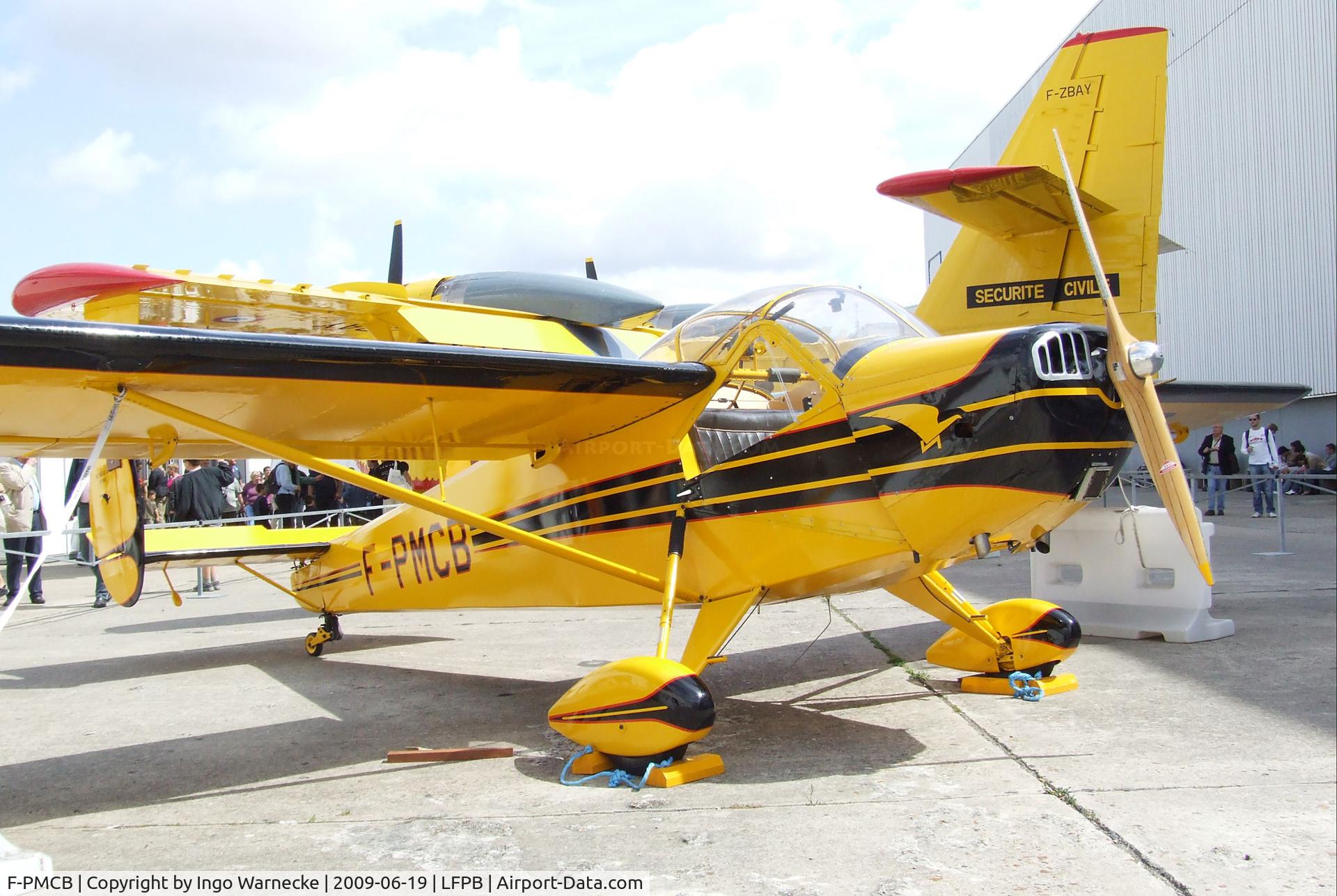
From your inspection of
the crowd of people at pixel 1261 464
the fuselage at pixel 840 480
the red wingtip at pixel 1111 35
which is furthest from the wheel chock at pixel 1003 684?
the crowd of people at pixel 1261 464

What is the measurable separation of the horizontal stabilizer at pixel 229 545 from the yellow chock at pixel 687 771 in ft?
14.9

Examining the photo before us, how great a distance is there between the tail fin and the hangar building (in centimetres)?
1601

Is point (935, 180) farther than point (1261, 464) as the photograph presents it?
No

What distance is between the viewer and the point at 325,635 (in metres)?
8.04

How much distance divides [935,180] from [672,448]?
11.7ft

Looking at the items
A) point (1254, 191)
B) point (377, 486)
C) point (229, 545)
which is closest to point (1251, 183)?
point (1254, 191)

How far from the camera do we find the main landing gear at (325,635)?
8023mm

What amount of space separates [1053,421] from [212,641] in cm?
784

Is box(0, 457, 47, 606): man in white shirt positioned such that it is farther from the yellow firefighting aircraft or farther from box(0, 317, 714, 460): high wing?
box(0, 317, 714, 460): high wing

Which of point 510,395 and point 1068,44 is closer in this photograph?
point 510,395

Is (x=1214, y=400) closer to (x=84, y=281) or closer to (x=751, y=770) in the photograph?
(x=751, y=770)

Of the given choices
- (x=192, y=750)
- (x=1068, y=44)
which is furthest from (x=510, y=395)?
(x=1068, y=44)

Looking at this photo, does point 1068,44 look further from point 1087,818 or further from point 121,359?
point 121,359

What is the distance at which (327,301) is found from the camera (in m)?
11.6
